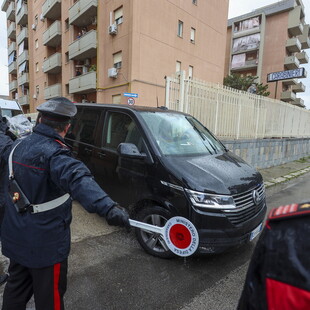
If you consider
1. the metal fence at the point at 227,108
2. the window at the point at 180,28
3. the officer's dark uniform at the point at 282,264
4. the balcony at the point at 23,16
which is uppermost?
the balcony at the point at 23,16

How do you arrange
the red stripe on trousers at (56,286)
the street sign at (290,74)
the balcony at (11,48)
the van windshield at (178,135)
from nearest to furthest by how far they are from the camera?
the red stripe on trousers at (56,286) → the van windshield at (178,135) → the street sign at (290,74) → the balcony at (11,48)

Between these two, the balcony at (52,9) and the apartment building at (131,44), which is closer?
the apartment building at (131,44)

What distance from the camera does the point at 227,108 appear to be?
7.38 metres

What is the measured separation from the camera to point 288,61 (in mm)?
32906

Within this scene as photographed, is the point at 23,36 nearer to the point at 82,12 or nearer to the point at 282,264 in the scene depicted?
the point at 82,12

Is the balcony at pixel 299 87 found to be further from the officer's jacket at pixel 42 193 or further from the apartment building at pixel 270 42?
the officer's jacket at pixel 42 193

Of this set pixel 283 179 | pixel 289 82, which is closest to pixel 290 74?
pixel 283 179

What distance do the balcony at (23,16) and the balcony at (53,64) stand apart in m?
10.4

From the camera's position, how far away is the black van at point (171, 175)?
266cm

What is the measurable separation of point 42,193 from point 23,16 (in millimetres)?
37206

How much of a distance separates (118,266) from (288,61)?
37758mm

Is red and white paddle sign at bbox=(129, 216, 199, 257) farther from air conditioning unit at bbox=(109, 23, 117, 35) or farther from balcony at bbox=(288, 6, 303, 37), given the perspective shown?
balcony at bbox=(288, 6, 303, 37)

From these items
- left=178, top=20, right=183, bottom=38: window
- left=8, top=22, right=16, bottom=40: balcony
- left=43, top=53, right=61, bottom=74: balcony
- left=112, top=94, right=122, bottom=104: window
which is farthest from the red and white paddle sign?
left=8, top=22, right=16, bottom=40: balcony

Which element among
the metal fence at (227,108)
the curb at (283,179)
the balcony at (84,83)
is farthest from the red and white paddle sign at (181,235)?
the balcony at (84,83)
